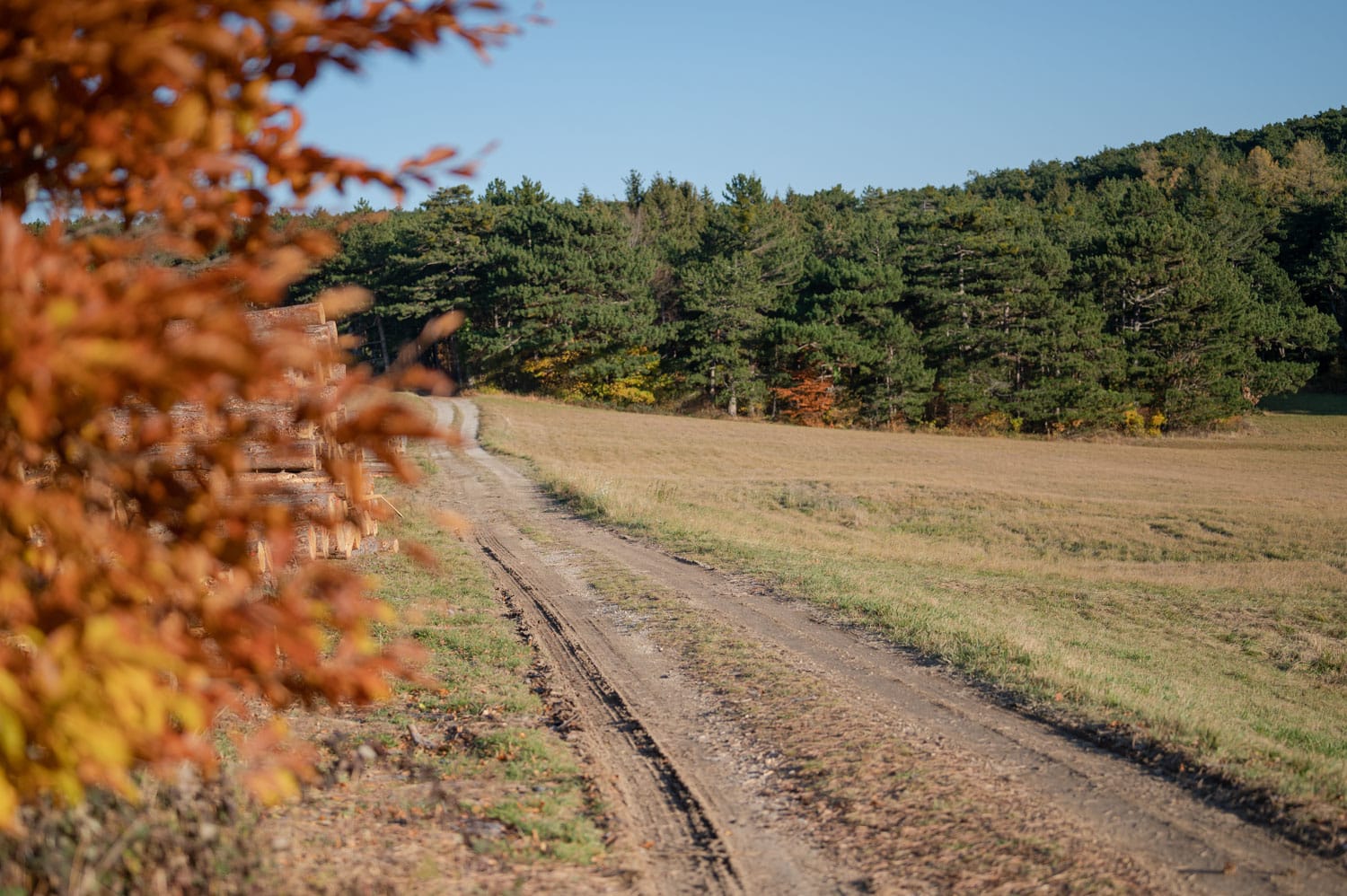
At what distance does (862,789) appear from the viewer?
560cm

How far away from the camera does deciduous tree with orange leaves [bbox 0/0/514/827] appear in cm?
211

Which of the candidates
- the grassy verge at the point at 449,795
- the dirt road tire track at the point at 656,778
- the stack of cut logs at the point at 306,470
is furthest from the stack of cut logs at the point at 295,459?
the dirt road tire track at the point at 656,778

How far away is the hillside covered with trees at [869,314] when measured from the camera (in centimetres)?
5716

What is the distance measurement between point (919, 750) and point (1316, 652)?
34.7 feet

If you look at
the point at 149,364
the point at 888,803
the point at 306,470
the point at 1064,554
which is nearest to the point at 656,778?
the point at 888,803

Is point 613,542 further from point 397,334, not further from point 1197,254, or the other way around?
point 397,334

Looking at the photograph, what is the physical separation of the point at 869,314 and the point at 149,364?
58.0 metres

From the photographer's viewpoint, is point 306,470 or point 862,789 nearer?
point 862,789

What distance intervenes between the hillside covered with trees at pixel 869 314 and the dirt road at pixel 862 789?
49.6 m

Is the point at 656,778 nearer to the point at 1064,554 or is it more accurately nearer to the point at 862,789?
the point at 862,789

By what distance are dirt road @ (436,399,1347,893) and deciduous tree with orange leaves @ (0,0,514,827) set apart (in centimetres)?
291

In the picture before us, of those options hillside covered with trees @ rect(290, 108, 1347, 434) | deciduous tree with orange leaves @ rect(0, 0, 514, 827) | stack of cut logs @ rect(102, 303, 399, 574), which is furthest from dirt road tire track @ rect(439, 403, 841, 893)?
hillside covered with trees @ rect(290, 108, 1347, 434)

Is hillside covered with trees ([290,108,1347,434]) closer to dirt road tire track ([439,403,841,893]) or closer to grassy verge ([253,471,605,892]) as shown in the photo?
dirt road tire track ([439,403,841,893])

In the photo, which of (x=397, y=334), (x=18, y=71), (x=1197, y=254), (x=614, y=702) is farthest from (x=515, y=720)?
(x=397, y=334)
